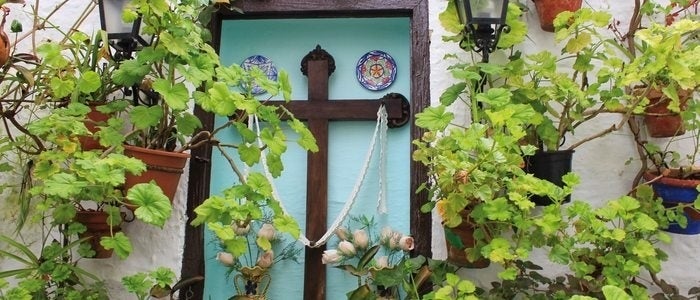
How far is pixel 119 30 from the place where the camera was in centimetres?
219

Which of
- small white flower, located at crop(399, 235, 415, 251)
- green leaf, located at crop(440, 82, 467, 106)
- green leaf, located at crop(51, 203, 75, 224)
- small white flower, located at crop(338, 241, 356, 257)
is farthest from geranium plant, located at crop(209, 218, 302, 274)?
green leaf, located at crop(440, 82, 467, 106)

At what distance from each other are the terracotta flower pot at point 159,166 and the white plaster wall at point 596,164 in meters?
0.98

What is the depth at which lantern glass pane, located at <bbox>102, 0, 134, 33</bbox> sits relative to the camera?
2.20 m

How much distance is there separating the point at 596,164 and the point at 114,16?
1896 millimetres

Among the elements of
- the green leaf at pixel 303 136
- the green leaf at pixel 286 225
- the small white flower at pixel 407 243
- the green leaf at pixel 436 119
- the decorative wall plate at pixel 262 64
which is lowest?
the small white flower at pixel 407 243

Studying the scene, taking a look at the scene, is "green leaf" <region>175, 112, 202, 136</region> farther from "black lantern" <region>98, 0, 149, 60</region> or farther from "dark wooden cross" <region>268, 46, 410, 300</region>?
"dark wooden cross" <region>268, 46, 410, 300</region>

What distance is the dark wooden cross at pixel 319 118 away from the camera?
2.44 m

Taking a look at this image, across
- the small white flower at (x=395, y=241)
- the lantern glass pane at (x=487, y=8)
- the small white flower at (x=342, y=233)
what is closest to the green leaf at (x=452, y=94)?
the lantern glass pane at (x=487, y=8)

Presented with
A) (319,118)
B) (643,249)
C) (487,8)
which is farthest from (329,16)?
(643,249)

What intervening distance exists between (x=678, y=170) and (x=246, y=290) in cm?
167

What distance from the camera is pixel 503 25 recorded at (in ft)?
6.79

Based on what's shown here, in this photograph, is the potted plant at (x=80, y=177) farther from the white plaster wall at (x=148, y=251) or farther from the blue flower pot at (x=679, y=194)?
the blue flower pot at (x=679, y=194)

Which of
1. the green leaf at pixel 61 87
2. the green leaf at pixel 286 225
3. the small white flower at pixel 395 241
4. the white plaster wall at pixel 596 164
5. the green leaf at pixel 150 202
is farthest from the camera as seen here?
the small white flower at pixel 395 241

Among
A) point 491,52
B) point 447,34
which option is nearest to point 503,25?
point 491,52
